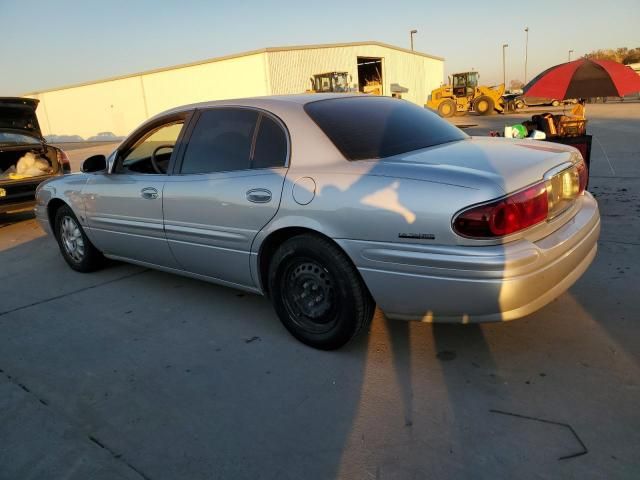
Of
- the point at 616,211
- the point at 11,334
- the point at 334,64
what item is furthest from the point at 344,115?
the point at 334,64

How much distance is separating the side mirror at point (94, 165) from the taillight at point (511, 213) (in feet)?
11.2

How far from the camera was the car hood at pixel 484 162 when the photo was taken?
2.44 m

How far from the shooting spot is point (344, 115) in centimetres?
325

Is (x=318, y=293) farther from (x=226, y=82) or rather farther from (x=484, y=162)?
(x=226, y=82)

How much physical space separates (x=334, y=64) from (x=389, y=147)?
103ft

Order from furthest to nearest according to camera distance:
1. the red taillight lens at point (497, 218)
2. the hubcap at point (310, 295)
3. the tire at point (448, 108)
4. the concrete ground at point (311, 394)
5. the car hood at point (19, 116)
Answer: the tire at point (448, 108) → the car hood at point (19, 116) → the hubcap at point (310, 295) → the red taillight lens at point (497, 218) → the concrete ground at point (311, 394)

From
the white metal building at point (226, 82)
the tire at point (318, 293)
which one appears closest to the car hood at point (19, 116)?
the tire at point (318, 293)

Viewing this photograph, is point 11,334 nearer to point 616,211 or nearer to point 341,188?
point 341,188

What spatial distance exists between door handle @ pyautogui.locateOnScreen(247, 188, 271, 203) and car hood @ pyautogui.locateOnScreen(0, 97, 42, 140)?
18.8 feet

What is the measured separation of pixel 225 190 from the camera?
3.29 metres

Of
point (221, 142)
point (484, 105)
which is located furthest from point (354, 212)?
point (484, 105)

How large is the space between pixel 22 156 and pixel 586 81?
8.15m

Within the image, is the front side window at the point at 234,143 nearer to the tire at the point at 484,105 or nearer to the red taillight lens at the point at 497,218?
the red taillight lens at the point at 497,218

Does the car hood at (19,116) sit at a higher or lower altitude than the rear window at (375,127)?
higher
